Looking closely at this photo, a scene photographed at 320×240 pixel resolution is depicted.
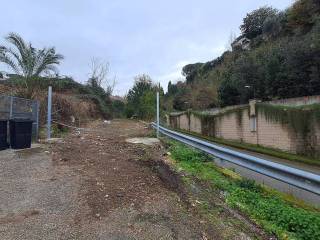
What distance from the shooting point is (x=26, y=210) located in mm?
5418

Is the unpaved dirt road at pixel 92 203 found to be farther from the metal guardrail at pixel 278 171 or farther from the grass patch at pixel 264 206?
the metal guardrail at pixel 278 171

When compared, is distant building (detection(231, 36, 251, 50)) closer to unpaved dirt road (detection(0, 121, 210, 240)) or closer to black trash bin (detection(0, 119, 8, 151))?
black trash bin (detection(0, 119, 8, 151))

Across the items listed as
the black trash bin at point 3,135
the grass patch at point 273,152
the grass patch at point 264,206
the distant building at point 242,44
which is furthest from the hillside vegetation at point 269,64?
the black trash bin at point 3,135

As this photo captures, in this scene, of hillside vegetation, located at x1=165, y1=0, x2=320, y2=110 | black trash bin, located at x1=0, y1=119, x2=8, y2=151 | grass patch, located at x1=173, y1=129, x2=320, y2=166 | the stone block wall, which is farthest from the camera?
hillside vegetation, located at x1=165, y1=0, x2=320, y2=110

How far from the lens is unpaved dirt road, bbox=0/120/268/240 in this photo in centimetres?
471

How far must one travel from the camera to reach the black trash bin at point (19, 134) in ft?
40.2

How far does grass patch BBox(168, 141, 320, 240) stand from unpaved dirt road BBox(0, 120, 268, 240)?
774mm

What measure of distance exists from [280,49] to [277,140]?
1365 centimetres

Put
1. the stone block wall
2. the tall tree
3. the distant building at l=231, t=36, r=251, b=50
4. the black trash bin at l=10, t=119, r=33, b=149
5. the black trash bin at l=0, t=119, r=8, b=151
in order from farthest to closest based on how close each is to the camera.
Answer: the distant building at l=231, t=36, r=251, b=50 < the tall tree < the stone block wall < the black trash bin at l=10, t=119, r=33, b=149 < the black trash bin at l=0, t=119, r=8, b=151

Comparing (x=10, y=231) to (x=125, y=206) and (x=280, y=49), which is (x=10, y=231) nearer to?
(x=125, y=206)

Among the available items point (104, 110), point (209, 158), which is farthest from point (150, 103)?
point (209, 158)

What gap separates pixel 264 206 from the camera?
6.36 metres

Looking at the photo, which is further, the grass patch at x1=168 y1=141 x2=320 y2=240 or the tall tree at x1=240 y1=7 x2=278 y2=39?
the tall tree at x1=240 y1=7 x2=278 y2=39

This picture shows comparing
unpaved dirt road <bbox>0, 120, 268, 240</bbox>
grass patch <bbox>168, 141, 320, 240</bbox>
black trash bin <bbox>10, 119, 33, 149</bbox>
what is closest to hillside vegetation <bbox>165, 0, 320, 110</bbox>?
black trash bin <bbox>10, 119, 33, 149</bbox>
